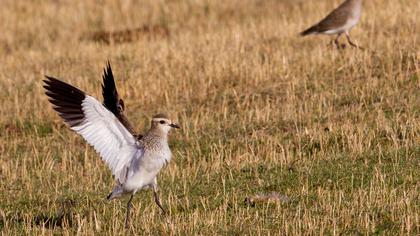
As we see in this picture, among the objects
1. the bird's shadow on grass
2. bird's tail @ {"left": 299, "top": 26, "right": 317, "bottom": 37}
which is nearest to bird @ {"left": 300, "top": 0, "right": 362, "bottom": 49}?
bird's tail @ {"left": 299, "top": 26, "right": 317, "bottom": 37}

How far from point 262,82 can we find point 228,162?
14.4 ft

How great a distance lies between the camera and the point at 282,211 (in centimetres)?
853

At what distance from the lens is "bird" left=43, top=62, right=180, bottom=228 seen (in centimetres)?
834

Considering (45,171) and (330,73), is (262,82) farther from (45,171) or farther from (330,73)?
(45,171)

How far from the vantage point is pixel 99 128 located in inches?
328

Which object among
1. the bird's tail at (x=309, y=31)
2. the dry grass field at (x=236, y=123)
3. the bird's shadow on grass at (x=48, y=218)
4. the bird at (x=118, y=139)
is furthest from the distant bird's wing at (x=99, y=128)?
the bird's tail at (x=309, y=31)

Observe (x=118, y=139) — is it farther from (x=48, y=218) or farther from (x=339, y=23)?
(x=339, y=23)

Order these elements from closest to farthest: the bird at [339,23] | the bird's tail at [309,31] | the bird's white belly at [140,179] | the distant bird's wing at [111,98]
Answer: the bird's white belly at [140,179]
the distant bird's wing at [111,98]
the bird at [339,23]
the bird's tail at [309,31]

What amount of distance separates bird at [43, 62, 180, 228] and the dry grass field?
412 mm

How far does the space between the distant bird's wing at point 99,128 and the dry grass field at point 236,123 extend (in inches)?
22.3

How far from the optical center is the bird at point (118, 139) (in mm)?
8336

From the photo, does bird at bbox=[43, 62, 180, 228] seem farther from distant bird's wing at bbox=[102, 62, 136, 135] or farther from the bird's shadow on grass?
distant bird's wing at bbox=[102, 62, 136, 135]

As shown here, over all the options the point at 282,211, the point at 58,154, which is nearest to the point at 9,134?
the point at 58,154

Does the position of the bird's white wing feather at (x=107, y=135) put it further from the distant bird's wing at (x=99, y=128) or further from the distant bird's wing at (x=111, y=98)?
the distant bird's wing at (x=111, y=98)
